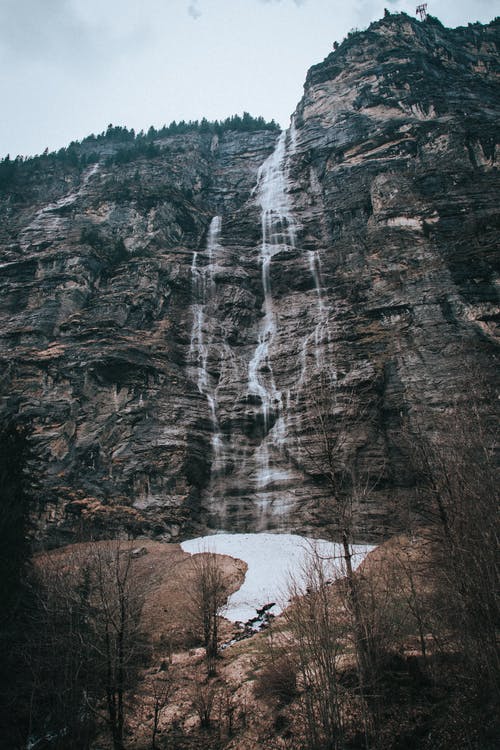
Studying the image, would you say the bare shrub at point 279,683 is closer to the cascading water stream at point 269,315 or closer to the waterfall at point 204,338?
the cascading water stream at point 269,315

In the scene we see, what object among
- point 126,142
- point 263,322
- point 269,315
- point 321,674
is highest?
point 126,142

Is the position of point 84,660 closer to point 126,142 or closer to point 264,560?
point 264,560

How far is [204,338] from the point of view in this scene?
3753 cm

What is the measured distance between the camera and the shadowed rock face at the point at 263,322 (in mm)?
27438

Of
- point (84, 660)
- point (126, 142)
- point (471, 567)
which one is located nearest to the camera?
point (471, 567)

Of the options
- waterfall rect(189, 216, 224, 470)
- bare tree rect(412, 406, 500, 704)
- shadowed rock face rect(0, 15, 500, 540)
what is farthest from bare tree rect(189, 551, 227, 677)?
waterfall rect(189, 216, 224, 470)

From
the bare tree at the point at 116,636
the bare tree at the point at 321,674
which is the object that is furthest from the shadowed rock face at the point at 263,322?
the bare tree at the point at 116,636

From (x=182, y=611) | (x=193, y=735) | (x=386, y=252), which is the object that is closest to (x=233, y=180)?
(x=386, y=252)

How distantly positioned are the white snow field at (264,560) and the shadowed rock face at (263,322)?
142cm

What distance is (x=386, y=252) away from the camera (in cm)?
3719

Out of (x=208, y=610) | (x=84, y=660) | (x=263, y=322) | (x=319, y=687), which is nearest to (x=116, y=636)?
(x=84, y=660)

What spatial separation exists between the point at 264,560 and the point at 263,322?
21.9 meters

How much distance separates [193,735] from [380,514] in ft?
53.9

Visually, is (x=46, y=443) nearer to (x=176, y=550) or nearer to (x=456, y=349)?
(x=176, y=550)
